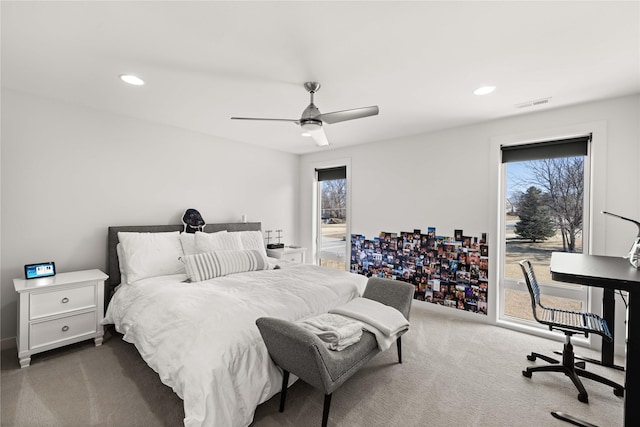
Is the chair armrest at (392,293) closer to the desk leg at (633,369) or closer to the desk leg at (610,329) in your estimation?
the desk leg at (633,369)

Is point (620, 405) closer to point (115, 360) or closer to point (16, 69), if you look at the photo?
point (115, 360)

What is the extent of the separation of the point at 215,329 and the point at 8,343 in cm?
255

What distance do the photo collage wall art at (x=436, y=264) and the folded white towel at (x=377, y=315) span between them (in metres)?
1.71

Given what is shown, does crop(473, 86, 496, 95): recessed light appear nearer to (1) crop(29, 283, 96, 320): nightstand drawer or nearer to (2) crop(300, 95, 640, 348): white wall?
(2) crop(300, 95, 640, 348): white wall

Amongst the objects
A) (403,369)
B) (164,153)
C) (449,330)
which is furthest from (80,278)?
(449,330)

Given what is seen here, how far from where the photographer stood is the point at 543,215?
3.26 metres

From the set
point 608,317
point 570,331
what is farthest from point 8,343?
point 608,317

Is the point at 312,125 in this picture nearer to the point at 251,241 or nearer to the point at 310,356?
the point at 310,356

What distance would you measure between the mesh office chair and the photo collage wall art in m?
1.04

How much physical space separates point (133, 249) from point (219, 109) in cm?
177

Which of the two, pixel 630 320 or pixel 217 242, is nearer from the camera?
pixel 630 320

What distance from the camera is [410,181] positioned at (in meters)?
4.12

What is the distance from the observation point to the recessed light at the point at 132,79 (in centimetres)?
234

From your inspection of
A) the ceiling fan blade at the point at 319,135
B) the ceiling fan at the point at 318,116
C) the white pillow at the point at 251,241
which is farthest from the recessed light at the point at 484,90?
the white pillow at the point at 251,241
